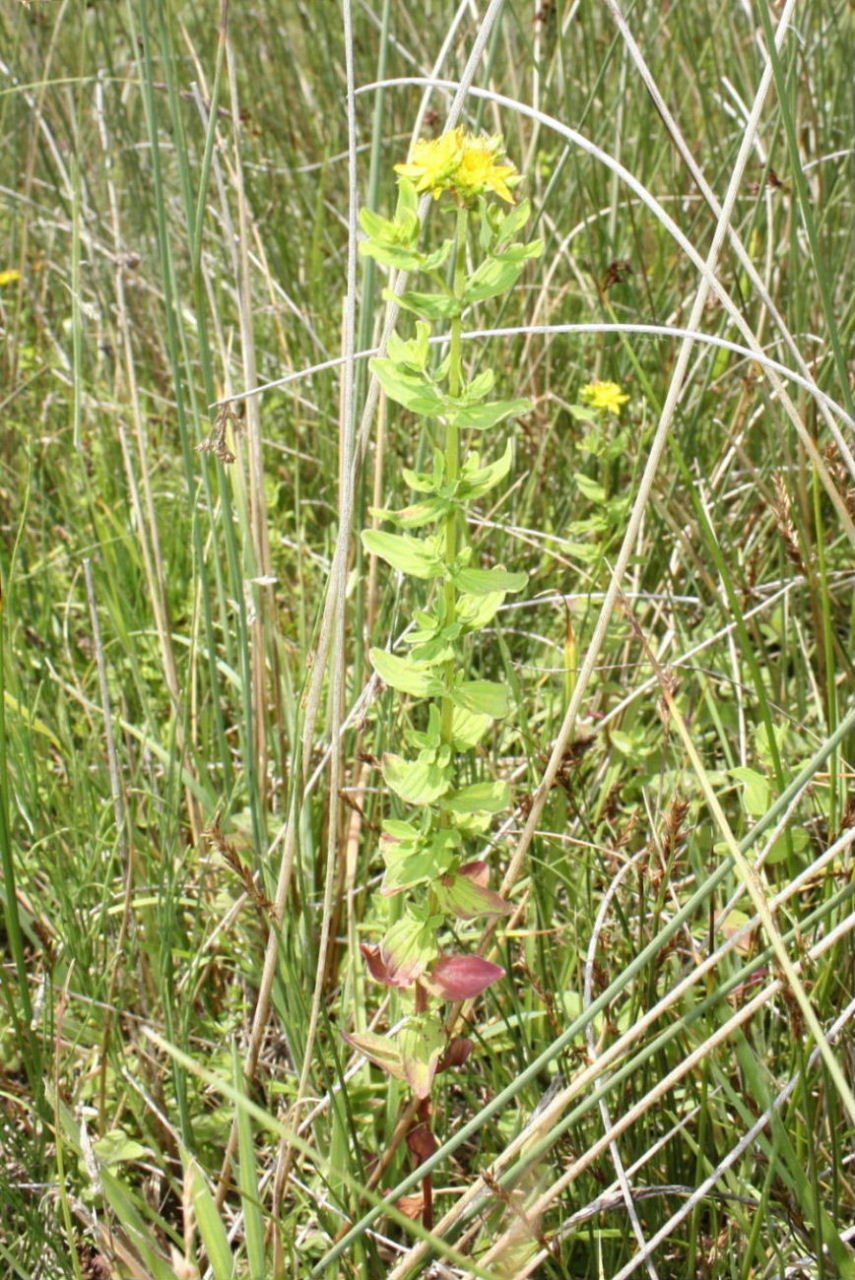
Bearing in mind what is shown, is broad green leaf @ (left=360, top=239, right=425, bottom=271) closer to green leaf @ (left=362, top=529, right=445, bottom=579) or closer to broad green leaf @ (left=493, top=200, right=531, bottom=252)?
broad green leaf @ (left=493, top=200, right=531, bottom=252)

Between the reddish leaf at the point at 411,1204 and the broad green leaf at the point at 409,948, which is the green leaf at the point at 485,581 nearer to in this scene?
the broad green leaf at the point at 409,948

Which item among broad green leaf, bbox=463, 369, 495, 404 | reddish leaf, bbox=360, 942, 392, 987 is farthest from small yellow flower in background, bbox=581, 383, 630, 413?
reddish leaf, bbox=360, 942, 392, 987

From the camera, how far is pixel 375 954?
852 millimetres

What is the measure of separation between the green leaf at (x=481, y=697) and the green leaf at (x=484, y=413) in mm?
182

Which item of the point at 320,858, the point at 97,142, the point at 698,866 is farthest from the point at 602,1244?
the point at 97,142

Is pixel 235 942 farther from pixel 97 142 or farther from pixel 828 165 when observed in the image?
pixel 97 142

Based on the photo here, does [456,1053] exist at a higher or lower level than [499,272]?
lower

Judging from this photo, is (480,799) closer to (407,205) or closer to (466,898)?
(466,898)

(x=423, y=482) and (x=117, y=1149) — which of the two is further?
(x=117, y=1149)

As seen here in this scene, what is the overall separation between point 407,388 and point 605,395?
2.78 feet

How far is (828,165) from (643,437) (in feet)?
3.14

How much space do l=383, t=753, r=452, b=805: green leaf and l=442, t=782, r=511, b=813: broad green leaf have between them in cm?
1

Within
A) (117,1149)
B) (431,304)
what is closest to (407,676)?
(431,304)

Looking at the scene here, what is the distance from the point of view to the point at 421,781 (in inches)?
31.1
